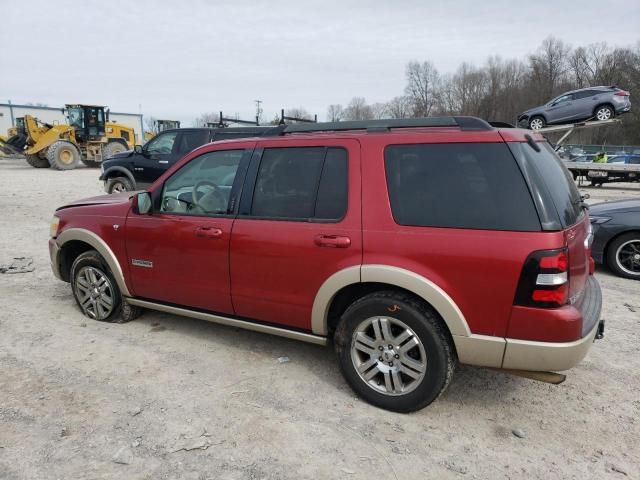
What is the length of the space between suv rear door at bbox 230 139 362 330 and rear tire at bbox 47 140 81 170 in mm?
23123

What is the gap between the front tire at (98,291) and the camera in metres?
4.25

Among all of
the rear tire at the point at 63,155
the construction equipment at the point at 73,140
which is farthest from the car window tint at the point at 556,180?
the rear tire at the point at 63,155

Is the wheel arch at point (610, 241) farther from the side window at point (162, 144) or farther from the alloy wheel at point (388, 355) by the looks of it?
the side window at point (162, 144)

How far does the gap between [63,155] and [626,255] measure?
80.3ft

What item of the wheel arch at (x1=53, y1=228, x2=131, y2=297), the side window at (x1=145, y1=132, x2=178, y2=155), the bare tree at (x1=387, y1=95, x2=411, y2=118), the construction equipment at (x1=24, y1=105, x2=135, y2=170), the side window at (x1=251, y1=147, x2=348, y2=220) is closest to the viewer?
the side window at (x1=251, y1=147, x2=348, y2=220)

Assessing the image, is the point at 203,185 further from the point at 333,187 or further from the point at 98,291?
the point at 98,291

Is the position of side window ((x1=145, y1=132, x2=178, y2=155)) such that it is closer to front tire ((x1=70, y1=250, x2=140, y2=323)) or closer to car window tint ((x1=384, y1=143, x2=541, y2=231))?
front tire ((x1=70, y1=250, x2=140, y2=323))

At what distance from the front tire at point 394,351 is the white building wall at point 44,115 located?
45.4 metres

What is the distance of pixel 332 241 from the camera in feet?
9.66

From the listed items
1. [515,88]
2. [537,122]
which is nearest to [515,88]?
[515,88]

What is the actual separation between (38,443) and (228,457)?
117cm

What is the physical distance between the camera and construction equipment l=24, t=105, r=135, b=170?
22.6m

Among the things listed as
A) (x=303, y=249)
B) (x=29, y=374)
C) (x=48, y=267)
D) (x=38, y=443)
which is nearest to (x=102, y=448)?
(x=38, y=443)

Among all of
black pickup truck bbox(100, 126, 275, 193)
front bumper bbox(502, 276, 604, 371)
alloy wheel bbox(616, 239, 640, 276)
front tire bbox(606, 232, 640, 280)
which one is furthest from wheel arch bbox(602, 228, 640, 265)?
black pickup truck bbox(100, 126, 275, 193)
